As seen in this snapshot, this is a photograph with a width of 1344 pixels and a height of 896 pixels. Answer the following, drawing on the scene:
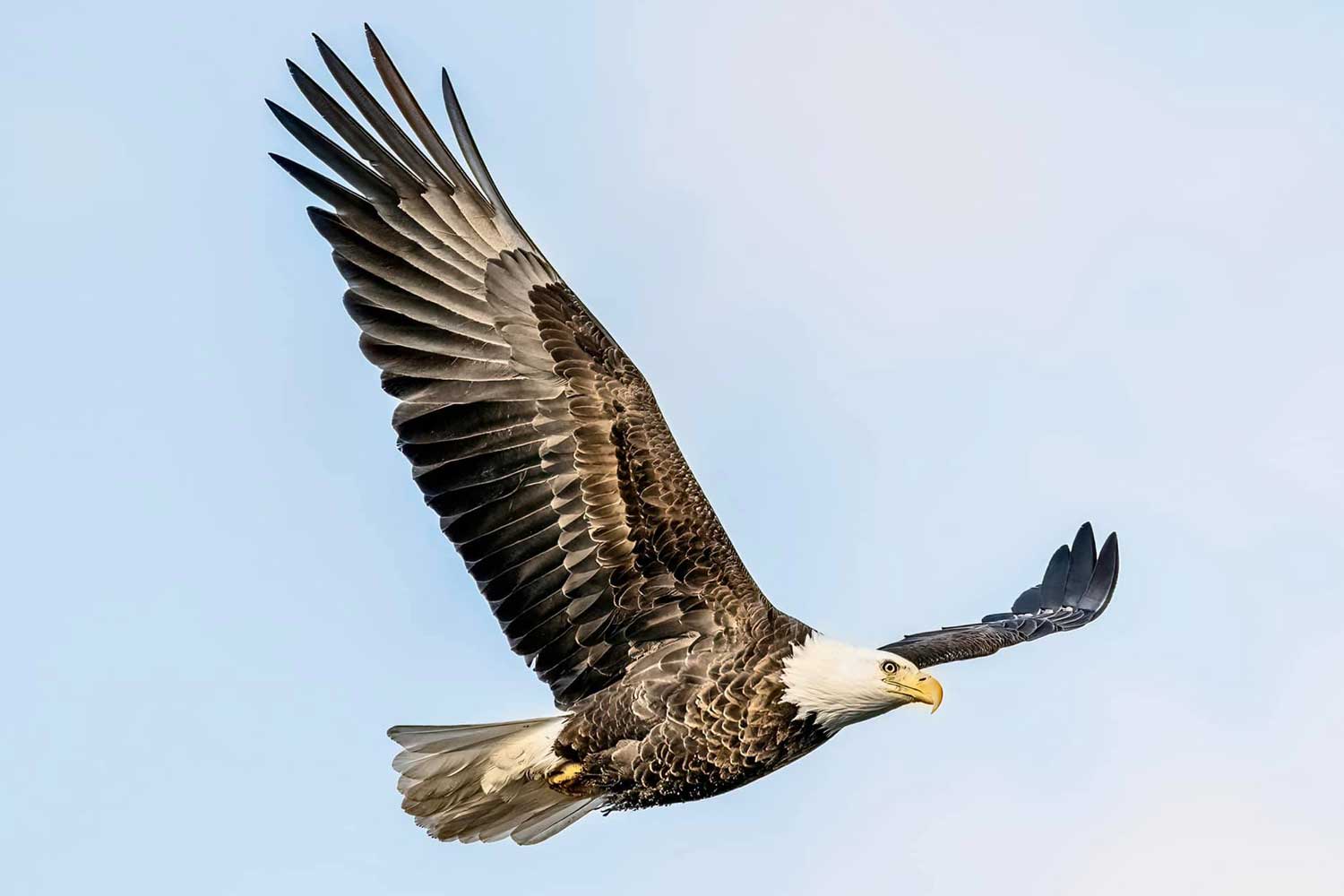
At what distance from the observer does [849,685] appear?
11914 mm

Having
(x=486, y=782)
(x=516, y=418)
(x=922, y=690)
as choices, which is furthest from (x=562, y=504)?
(x=922, y=690)

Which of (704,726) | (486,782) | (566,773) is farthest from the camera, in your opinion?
(486,782)

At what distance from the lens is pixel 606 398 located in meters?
12.1

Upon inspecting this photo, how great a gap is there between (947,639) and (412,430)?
14.7ft

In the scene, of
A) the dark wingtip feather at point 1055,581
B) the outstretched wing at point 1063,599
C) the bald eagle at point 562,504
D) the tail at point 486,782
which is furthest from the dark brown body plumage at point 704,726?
the dark wingtip feather at point 1055,581

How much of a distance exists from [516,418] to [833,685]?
7.84 feet

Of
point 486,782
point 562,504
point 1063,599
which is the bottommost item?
point 486,782

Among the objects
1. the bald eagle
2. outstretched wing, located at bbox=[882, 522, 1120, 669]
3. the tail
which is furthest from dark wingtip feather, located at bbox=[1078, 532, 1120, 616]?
the tail

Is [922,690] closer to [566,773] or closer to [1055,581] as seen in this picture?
[566,773]

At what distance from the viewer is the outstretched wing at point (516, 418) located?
12086 mm

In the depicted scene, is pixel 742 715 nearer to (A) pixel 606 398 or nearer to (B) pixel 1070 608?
(A) pixel 606 398

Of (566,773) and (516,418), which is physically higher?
(516,418)

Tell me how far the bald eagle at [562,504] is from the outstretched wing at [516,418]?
1cm

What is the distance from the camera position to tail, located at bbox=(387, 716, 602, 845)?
12570 mm
